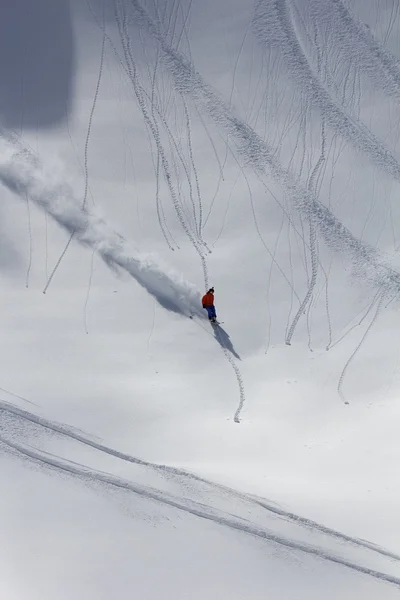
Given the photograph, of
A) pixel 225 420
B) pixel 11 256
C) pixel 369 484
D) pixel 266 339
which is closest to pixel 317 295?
pixel 266 339

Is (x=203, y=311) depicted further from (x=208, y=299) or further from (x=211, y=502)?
(x=211, y=502)

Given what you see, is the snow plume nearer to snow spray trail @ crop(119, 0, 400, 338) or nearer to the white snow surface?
the white snow surface

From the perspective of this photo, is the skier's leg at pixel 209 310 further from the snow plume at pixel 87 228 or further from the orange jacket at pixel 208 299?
the snow plume at pixel 87 228

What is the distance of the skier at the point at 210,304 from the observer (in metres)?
17.1

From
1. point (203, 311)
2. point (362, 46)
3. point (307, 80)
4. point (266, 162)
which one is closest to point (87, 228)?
point (203, 311)

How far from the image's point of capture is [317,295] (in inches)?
710

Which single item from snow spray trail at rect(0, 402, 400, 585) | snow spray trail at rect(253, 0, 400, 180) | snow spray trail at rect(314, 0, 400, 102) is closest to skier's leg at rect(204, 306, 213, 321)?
snow spray trail at rect(0, 402, 400, 585)

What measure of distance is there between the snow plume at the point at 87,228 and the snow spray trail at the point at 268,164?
13.6 ft

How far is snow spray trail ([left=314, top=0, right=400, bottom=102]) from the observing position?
2158 centimetres

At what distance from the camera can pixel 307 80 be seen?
70.3 feet

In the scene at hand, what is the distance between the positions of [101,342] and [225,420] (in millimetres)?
3312

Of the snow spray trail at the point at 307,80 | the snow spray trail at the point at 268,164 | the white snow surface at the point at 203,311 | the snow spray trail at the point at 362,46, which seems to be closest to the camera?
the white snow surface at the point at 203,311

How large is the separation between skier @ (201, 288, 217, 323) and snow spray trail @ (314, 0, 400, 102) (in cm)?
889

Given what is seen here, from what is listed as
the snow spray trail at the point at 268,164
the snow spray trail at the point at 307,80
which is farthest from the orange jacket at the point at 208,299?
the snow spray trail at the point at 307,80
